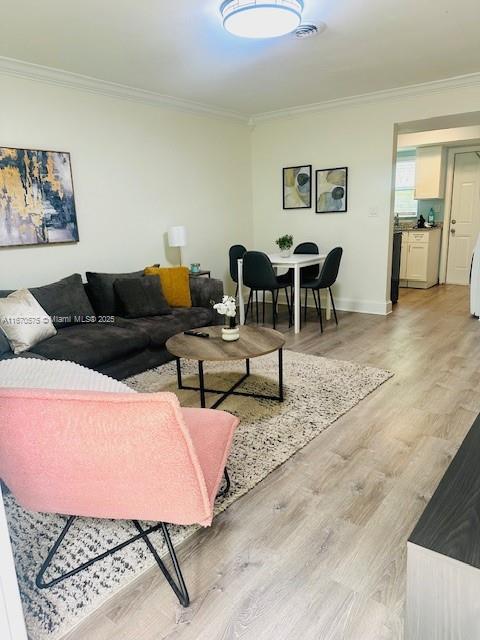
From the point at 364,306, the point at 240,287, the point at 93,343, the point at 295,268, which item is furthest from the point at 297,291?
the point at 93,343

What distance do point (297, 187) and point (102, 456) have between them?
207 inches

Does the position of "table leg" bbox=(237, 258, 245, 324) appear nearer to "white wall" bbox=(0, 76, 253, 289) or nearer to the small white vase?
"white wall" bbox=(0, 76, 253, 289)

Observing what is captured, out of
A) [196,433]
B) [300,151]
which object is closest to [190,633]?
[196,433]

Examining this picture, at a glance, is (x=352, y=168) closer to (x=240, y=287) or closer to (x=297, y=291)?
(x=297, y=291)

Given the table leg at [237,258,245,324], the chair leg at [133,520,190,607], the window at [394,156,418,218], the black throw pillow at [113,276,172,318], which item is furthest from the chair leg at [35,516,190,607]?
the window at [394,156,418,218]

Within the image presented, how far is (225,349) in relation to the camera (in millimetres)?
2785

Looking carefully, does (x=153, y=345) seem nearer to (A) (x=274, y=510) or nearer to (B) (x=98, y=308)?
(B) (x=98, y=308)

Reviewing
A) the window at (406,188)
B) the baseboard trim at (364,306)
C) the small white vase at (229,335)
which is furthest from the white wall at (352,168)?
the small white vase at (229,335)

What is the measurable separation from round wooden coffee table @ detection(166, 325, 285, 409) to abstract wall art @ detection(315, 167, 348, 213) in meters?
3.02

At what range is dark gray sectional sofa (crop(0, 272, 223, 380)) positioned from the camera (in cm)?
314

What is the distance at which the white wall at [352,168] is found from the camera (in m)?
5.00

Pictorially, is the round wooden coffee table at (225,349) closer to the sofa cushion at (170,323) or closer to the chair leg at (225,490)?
the sofa cushion at (170,323)

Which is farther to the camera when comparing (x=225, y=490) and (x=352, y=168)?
(x=352, y=168)

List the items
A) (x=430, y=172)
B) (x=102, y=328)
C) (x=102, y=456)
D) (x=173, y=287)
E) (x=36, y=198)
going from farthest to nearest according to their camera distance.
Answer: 1. (x=430, y=172)
2. (x=173, y=287)
3. (x=36, y=198)
4. (x=102, y=328)
5. (x=102, y=456)
